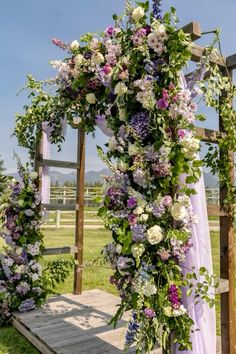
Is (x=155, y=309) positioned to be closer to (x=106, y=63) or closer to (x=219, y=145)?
(x=219, y=145)

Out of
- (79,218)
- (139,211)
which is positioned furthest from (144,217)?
(79,218)

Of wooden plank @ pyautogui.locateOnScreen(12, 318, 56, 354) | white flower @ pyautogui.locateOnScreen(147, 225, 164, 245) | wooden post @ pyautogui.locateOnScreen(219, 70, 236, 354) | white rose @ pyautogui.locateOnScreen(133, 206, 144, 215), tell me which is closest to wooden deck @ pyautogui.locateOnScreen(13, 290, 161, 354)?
wooden plank @ pyautogui.locateOnScreen(12, 318, 56, 354)

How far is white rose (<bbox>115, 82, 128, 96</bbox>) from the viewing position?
105 inches

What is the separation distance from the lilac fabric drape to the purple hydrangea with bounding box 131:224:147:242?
1.50 ft

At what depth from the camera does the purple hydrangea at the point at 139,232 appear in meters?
2.52

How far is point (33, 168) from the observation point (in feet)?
18.3

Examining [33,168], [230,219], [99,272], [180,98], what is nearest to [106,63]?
[180,98]

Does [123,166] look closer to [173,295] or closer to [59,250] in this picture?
[173,295]

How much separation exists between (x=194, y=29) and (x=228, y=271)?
80.1 inches

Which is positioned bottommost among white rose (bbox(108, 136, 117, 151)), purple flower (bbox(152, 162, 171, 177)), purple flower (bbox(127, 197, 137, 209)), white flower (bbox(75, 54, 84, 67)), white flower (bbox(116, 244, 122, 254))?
white flower (bbox(116, 244, 122, 254))

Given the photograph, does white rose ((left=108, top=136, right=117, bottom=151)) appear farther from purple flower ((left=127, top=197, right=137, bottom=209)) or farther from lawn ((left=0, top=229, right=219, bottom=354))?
lawn ((left=0, top=229, right=219, bottom=354))

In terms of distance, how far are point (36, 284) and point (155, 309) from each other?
317 cm

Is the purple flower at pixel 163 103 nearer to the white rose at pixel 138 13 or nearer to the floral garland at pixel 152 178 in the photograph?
the floral garland at pixel 152 178

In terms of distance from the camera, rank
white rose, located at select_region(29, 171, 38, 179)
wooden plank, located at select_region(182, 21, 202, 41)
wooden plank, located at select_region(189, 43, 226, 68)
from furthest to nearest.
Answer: white rose, located at select_region(29, 171, 38, 179), wooden plank, located at select_region(189, 43, 226, 68), wooden plank, located at select_region(182, 21, 202, 41)
